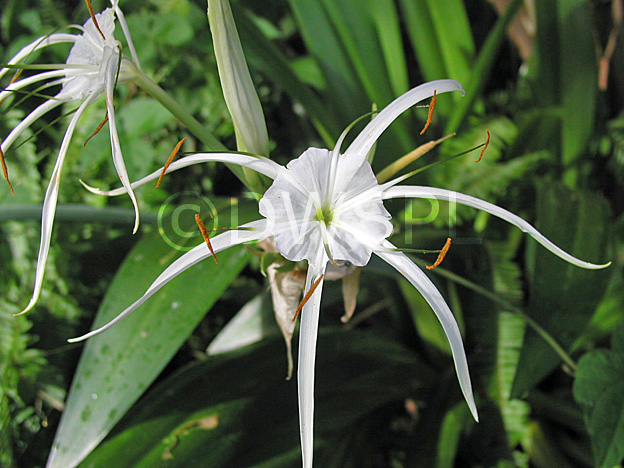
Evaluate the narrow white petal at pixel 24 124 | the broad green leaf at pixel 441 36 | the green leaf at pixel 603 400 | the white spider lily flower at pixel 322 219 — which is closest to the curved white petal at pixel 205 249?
the white spider lily flower at pixel 322 219

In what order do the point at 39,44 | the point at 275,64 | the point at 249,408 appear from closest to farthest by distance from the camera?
the point at 39,44, the point at 249,408, the point at 275,64

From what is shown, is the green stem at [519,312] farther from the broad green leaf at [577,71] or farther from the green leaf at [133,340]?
the broad green leaf at [577,71]

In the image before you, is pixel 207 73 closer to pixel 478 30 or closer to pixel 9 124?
pixel 9 124

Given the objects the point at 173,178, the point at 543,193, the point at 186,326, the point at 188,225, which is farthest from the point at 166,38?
the point at 543,193

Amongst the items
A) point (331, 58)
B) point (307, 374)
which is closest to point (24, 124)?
point (307, 374)

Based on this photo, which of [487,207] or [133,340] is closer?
[487,207]

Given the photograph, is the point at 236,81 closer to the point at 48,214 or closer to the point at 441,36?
the point at 48,214
